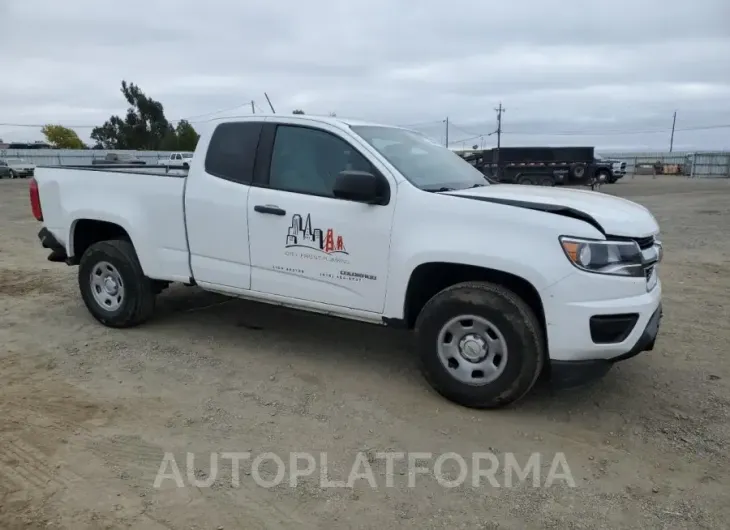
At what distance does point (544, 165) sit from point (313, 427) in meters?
30.3

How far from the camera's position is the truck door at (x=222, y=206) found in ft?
15.5

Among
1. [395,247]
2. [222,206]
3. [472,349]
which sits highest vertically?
[222,206]

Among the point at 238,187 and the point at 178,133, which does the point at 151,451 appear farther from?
the point at 178,133

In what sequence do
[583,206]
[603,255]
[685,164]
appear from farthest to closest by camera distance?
[685,164] → [583,206] → [603,255]

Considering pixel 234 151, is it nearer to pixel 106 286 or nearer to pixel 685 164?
pixel 106 286

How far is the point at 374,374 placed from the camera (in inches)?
181

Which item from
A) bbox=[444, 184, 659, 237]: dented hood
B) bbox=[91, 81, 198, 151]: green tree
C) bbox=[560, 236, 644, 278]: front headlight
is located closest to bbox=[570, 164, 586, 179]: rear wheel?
bbox=[444, 184, 659, 237]: dented hood

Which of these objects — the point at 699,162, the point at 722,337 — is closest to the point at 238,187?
the point at 722,337

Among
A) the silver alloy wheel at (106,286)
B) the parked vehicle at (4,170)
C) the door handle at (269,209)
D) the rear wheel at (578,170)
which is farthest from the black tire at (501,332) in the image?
the parked vehicle at (4,170)

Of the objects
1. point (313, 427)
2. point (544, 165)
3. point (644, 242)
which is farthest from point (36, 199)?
point (544, 165)

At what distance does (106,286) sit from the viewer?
18.2ft

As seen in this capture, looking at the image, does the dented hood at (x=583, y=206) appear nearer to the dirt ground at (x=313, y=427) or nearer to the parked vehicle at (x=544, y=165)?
the dirt ground at (x=313, y=427)

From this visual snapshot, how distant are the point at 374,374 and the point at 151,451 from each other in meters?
1.76

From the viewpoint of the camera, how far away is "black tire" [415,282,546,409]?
3.72 m
